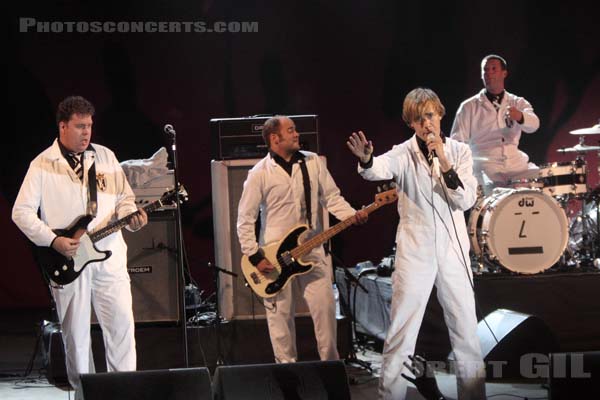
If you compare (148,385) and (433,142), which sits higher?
(433,142)

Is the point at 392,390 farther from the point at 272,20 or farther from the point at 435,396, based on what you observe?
the point at 272,20

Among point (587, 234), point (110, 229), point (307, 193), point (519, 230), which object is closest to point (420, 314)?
point (307, 193)

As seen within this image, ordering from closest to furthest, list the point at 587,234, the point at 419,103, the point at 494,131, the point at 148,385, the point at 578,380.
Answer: the point at 578,380 < the point at 148,385 < the point at 419,103 < the point at 494,131 < the point at 587,234

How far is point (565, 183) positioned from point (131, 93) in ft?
18.2

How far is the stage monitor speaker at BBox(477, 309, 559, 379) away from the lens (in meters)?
6.27

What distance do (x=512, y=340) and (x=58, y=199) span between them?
3254 mm

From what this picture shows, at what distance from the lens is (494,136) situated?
8594mm

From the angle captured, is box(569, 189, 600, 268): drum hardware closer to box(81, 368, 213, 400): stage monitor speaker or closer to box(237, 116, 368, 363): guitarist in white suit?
box(237, 116, 368, 363): guitarist in white suit

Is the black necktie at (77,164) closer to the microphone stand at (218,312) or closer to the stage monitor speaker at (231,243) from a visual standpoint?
the microphone stand at (218,312)

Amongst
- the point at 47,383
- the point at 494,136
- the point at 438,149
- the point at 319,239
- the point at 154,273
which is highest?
the point at 494,136

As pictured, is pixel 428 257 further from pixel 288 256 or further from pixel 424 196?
pixel 288 256

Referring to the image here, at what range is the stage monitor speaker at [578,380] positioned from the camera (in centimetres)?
433

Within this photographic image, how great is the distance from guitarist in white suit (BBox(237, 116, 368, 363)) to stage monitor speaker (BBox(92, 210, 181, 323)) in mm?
1054

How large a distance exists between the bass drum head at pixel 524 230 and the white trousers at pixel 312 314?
1.98 meters
